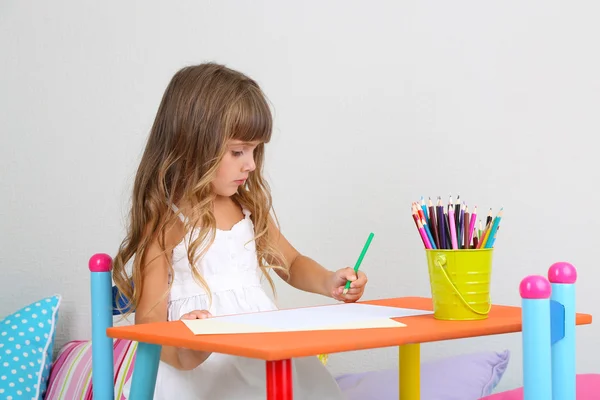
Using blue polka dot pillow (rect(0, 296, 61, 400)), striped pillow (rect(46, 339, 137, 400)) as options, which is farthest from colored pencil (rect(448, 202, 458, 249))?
blue polka dot pillow (rect(0, 296, 61, 400))

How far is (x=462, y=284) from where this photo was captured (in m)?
0.99

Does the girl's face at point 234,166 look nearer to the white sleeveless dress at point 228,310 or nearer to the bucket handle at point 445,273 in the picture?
the white sleeveless dress at point 228,310

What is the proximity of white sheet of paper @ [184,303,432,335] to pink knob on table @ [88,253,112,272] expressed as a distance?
0.22 m

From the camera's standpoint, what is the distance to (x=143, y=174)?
1.34 m

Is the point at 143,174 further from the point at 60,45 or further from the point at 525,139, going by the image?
the point at 60,45

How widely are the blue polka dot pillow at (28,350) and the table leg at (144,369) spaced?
1.01 m

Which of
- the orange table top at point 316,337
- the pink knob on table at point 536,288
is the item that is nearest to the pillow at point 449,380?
the orange table top at point 316,337

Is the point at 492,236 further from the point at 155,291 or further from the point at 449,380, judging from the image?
the point at 449,380

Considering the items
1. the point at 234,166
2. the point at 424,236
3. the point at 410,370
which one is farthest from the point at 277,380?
the point at 234,166

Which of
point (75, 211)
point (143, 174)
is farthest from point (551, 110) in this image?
point (75, 211)

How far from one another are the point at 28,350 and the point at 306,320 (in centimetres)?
119

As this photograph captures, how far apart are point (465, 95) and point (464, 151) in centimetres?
12

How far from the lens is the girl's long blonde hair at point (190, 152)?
1.29 meters

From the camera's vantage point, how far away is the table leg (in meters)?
1.03
